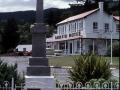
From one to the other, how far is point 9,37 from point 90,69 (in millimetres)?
60706

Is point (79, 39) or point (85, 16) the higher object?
point (85, 16)

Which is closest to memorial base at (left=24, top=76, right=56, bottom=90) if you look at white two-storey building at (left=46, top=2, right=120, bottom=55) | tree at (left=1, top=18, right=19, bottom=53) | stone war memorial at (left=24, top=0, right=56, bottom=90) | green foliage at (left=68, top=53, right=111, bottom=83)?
stone war memorial at (left=24, top=0, right=56, bottom=90)

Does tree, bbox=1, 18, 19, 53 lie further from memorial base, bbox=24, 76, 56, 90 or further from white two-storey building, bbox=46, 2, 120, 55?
memorial base, bbox=24, 76, 56, 90

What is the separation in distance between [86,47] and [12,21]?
30.7 metres

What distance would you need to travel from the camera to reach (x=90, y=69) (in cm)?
1438

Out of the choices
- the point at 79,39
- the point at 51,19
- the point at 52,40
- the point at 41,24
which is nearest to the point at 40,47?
the point at 41,24

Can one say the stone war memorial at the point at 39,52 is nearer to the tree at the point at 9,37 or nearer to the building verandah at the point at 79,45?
the building verandah at the point at 79,45

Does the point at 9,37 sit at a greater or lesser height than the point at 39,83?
greater

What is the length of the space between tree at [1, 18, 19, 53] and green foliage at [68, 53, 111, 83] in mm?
58709

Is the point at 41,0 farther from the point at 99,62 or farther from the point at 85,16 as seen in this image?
the point at 85,16

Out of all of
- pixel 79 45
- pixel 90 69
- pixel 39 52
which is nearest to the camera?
pixel 39 52

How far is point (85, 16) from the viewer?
5262 cm

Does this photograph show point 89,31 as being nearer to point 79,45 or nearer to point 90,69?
point 79,45

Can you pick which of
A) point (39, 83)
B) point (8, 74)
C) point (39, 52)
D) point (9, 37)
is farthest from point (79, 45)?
point (39, 83)
